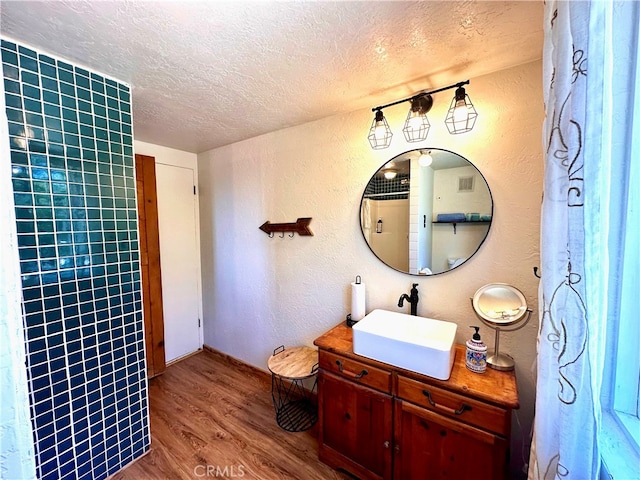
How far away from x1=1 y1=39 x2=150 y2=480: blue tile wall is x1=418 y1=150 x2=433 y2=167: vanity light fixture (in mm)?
1795

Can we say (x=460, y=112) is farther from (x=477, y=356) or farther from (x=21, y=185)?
(x=21, y=185)

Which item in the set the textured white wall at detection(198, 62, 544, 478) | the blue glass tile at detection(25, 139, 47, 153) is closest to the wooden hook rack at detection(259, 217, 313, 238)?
the textured white wall at detection(198, 62, 544, 478)

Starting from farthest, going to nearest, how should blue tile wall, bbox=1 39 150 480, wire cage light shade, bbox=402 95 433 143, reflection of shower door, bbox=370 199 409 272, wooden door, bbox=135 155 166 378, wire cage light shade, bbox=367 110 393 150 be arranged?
wooden door, bbox=135 155 166 378 < reflection of shower door, bbox=370 199 409 272 < wire cage light shade, bbox=367 110 393 150 < wire cage light shade, bbox=402 95 433 143 < blue tile wall, bbox=1 39 150 480

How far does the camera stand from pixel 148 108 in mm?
1755

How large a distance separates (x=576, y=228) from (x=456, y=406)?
92 cm

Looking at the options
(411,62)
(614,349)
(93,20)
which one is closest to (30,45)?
(93,20)

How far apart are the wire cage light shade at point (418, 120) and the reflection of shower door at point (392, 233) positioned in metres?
0.40

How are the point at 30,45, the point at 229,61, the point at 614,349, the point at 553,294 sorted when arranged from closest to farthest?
the point at 553,294 < the point at 614,349 < the point at 30,45 < the point at 229,61

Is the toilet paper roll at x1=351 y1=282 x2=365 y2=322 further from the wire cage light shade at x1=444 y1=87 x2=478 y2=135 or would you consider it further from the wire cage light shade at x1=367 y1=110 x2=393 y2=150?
the wire cage light shade at x1=444 y1=87 x2=478 y2=135

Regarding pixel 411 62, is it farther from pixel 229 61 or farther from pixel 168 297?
pixel 168 297

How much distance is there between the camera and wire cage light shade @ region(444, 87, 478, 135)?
126 cm

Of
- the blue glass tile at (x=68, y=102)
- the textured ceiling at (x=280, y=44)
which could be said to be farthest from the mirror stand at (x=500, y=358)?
the blue glass tile at (x=68, y=102)

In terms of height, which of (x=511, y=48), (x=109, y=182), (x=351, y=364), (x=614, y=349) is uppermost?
(x=511, y=48)

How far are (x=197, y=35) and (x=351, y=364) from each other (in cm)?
173
